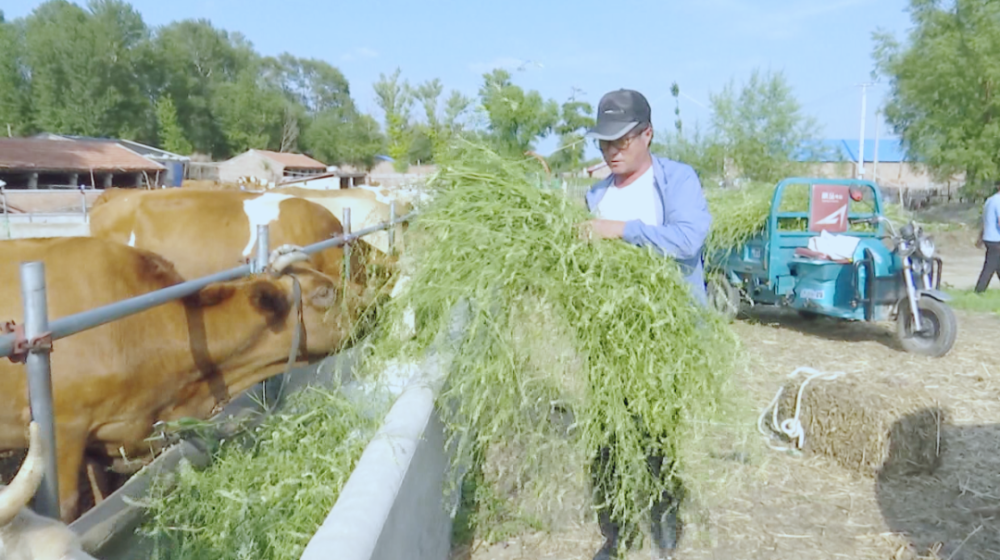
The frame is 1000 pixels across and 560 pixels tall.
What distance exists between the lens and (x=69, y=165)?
1604 inches

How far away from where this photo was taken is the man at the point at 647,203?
8.17 ft

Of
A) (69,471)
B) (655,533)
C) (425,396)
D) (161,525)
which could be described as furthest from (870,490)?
(69,471)

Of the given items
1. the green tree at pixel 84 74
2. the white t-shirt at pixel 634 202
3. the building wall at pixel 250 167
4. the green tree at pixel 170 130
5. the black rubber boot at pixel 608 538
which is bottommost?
the black rubber boot at pixel 608 538

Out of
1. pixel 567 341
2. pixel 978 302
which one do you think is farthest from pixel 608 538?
pixel 978 302

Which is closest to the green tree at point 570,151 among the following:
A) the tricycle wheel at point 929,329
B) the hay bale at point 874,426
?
the hay bale at point 874,426

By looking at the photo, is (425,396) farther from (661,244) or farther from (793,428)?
(793,428)

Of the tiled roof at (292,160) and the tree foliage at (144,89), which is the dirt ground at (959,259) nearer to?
the tiled roof at (292,160)

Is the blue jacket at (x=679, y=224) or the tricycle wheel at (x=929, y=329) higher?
the blue jacket at (x=679, y=224)

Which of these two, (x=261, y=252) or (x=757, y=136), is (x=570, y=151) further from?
(x=757, y=136)

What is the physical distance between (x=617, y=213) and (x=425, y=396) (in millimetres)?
963

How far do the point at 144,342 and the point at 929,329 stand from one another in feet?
22.4

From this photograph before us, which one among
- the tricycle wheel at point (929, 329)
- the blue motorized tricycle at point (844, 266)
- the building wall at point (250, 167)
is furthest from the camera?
the building wall at point (250, 167)

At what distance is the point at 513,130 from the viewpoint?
325 cm

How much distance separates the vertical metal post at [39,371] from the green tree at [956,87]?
93.1 ft
